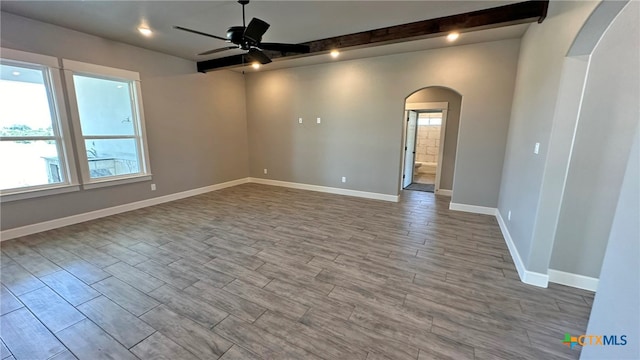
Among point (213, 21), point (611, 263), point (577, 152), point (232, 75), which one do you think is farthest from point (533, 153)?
point (232, 75)

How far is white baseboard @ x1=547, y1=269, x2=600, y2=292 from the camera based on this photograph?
232 cm

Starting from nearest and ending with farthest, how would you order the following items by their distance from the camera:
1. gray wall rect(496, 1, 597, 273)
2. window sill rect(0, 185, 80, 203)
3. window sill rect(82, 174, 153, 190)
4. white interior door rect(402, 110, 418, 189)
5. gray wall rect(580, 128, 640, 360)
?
1. gray wall rect(580, 128, 640, 360)
2. gray wall rect(496, 1, 597, 273)
3. window sill rect(0, 185, 80, 203)
4. window sill rect(82, 174, 153, 190)
5. white interior door rect(402, 110, 418, 189)

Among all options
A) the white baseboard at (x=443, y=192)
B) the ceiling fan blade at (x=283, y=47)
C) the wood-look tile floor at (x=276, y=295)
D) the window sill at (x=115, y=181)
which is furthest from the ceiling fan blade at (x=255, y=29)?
the white baseboard at (x=443, y=192)

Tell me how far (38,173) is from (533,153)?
648cm

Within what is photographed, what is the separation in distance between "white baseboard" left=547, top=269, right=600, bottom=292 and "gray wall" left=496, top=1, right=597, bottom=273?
18 cm

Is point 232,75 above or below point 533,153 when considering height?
above

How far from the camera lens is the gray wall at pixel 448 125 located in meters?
5.55

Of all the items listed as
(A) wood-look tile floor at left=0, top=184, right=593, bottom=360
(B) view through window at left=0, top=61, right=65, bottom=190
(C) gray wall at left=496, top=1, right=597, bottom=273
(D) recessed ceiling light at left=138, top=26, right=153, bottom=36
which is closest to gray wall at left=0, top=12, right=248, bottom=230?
(B) view through window at left=0, top=61, right=65, bottom=190

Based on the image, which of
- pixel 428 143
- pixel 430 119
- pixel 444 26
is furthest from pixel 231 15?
pixel 428 143

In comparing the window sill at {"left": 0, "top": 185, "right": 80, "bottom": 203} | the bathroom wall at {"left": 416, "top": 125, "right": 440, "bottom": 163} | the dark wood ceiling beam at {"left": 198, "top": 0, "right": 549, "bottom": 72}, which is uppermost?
the dark wood ceiling beam at {"left": 198, "top": 0, "right": 549, "bottom": 72}

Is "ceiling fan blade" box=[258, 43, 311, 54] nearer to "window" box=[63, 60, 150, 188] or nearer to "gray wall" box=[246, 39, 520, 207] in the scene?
"gray wall" box=[246, 39, 520, 207]

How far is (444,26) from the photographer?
3.22m

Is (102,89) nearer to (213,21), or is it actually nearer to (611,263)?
(213,21)

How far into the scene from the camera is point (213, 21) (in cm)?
333
